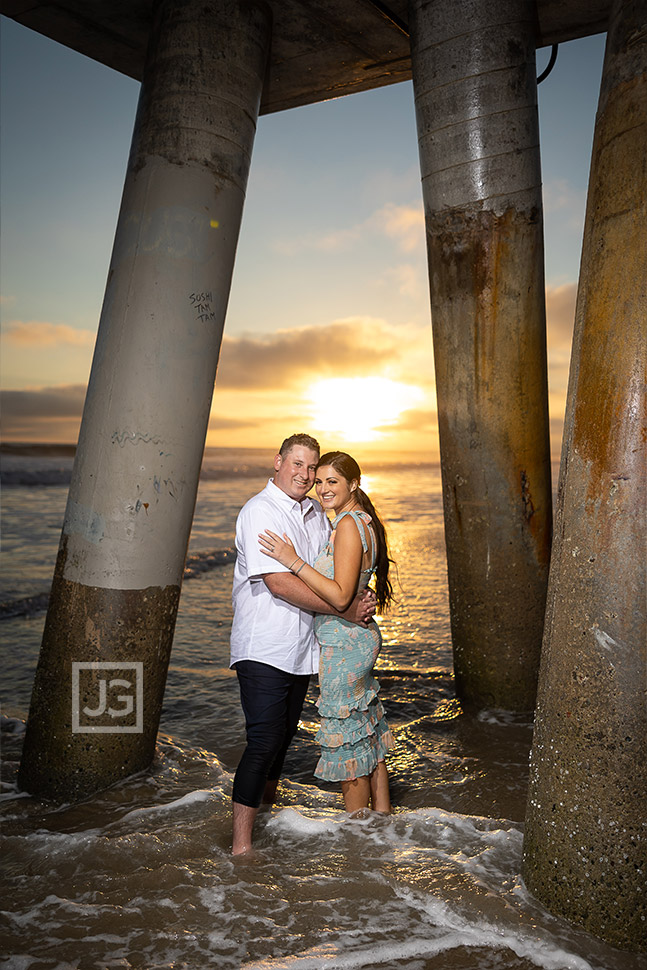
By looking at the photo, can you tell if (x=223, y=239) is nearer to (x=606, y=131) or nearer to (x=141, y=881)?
(x=606, y=131)

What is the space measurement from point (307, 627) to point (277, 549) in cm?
56

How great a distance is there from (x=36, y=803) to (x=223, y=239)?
12.1ft

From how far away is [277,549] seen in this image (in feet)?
12.4

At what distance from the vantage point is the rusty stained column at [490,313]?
18.0 ft

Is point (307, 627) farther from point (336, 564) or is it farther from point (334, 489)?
point (334, 489)

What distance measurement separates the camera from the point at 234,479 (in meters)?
36.5

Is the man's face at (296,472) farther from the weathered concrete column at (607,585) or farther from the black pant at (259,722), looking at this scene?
the weathered concrete column at (607,585)

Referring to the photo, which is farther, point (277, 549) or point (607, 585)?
point (277, 549)

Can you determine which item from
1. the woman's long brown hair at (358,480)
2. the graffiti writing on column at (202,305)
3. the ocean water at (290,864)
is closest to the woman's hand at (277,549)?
the woman's long brown hair at (358,480)

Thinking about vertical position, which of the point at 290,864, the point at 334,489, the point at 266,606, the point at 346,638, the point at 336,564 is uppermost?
the point at 334,489

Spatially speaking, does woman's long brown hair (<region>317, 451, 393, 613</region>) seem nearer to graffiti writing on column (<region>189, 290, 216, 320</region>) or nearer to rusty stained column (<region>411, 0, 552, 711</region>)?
graffiti writing on column (<region>189, 290, 216, 320</region>)

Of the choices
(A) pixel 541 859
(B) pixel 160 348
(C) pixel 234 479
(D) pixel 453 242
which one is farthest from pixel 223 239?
(C) pixel 234 479

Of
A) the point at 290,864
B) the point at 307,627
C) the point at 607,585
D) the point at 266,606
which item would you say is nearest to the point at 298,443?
the point at 266,606

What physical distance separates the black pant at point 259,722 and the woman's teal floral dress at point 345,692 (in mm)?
222
